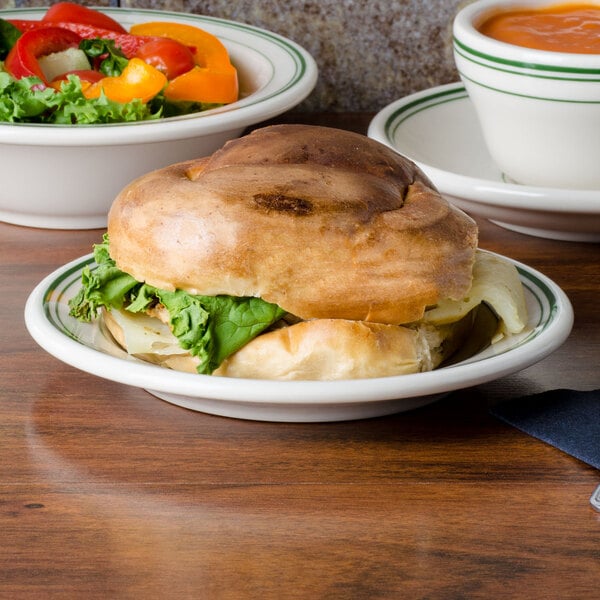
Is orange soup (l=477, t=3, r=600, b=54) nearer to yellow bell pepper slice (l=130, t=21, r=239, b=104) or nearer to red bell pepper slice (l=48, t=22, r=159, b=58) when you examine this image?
yellow bell pepper slice (l=130, t=21, r=239, b=104)

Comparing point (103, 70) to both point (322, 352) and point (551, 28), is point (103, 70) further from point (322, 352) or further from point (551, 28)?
point (322, 352)

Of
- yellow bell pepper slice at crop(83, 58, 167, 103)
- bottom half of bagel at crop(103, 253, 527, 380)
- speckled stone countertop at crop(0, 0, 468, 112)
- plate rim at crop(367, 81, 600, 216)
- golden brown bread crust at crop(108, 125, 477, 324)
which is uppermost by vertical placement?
golden brown bread crust at crop(108, 125, 477, 324)

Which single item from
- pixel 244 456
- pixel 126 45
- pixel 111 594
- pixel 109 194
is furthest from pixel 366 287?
pixel 126 45

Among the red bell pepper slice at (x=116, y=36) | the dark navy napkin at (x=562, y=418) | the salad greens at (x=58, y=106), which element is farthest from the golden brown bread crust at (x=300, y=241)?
the red bell pepper slice at (x=116, y=36)

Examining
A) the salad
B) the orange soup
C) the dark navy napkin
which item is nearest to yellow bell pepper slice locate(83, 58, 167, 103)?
the salad

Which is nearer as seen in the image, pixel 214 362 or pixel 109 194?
pixel 214 362

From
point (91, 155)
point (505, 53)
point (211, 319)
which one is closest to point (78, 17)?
point (91, 155)

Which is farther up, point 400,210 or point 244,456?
point 400,210

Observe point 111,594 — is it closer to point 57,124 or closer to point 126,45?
point 57,124
